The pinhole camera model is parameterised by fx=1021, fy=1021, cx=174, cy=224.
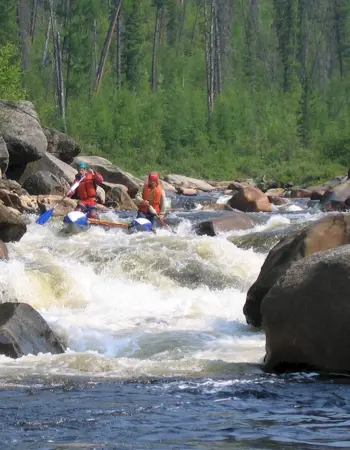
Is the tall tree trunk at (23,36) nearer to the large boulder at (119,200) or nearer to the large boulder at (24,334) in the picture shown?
the large boulder at (119,200)

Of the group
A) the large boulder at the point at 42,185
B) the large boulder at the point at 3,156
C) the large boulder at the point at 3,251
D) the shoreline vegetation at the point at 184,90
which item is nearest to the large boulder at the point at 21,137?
the large boulder at the point at 42,185

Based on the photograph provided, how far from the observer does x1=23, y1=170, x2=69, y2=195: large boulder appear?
72.5ft

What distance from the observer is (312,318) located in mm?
8711

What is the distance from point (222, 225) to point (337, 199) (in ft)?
19.8

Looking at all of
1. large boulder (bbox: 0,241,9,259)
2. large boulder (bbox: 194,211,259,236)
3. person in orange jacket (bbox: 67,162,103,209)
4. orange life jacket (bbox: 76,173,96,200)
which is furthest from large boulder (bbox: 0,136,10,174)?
large boulder (bbox: 0,241,9,259)

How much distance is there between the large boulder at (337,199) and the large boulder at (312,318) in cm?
1298

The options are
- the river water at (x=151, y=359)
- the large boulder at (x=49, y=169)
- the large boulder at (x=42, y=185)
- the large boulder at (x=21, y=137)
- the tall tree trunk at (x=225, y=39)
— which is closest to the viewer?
the river water at (x=151, y=359)

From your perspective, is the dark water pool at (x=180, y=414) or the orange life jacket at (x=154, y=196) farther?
the orange life jacket at (x=154, y=196)

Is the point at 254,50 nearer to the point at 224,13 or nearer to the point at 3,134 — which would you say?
the point at 224,13

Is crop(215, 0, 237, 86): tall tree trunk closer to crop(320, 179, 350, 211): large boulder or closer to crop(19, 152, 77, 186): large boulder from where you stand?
crop(19, 152, 77, 186): large boulder

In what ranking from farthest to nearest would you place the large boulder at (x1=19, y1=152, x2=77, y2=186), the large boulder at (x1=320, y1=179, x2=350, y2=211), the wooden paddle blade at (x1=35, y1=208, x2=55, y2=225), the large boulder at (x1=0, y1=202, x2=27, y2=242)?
the large boulder at (x1=19, y1=152, x2=77, y2=186), the large boulder at (x1=320, y1=179, x2=350, y2=211), the wooden paddle blade at (x1=35, y1=208, x2=55, y2=225), the large boulder at (x1=0, y1=202, x2=27, y2=242)

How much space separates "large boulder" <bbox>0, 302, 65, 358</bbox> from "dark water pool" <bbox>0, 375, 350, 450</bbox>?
1268mm

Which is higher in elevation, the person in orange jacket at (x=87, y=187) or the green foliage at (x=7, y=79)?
the green foliage at (x=7, y=79)

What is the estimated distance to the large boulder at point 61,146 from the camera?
26.2 m
